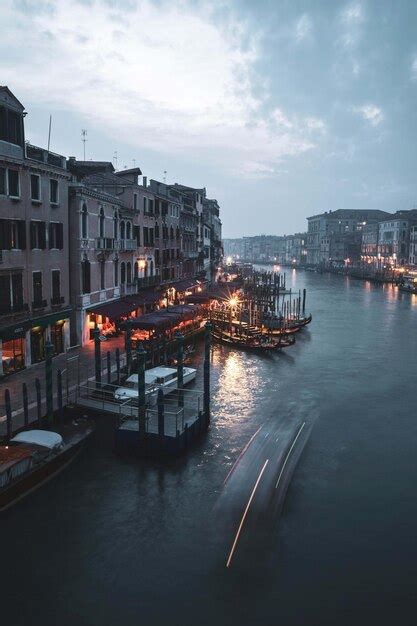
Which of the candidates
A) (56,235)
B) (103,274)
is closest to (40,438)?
(56,235)

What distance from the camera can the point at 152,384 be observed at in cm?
2597

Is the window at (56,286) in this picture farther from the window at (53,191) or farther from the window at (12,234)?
the window at (53,191)

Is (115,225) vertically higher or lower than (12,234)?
higher

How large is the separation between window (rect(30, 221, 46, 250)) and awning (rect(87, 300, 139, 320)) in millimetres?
6279

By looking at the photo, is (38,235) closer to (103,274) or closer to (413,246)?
(103,274)

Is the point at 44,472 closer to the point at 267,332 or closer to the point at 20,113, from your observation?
the point at 20,113

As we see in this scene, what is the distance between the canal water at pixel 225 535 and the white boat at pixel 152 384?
5.69 ft

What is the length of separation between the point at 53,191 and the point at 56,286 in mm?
5216

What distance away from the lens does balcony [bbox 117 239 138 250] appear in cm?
3859

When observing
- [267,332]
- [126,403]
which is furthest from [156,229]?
[126,403]

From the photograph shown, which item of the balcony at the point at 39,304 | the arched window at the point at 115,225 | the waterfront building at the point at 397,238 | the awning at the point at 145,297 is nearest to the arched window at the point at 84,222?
the arched window at the point at 115,225

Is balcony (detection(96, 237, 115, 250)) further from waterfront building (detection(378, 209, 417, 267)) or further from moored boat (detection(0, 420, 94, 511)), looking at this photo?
waterfront building (detection(378, 209, 417, 267))

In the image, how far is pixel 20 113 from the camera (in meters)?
25.2

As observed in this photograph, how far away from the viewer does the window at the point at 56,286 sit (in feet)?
96.8
